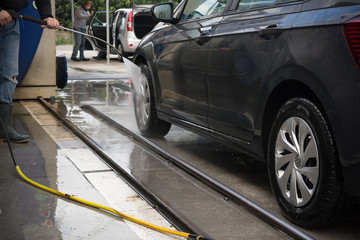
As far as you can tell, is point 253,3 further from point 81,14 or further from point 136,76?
point 81,14

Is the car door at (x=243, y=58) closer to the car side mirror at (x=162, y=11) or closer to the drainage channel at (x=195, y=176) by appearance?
the drainage channel at (x=195, y=176)

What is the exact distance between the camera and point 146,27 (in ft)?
67.7

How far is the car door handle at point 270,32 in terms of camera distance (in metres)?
3.85

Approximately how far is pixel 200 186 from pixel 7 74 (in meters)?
2.57

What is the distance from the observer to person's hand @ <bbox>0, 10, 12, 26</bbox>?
5723 millimetres

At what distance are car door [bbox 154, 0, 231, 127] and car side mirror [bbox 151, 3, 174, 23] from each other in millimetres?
97

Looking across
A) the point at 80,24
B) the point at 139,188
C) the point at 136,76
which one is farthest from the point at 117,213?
the point at 80,24

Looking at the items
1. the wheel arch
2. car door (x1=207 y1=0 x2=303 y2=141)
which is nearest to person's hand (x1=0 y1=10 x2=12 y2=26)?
car door (x1=207 y1=0 x2=303 y2=141)

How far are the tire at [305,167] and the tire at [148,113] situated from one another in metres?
2.56

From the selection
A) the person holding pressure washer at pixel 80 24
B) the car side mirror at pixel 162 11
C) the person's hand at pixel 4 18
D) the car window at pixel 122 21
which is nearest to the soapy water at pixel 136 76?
the car side mirror at pixel 162 11

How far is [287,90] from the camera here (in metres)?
3.88

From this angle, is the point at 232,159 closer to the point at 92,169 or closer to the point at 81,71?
the point at 92,169

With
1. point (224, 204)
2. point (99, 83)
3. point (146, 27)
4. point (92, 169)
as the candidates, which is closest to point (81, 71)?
point (99, 83)

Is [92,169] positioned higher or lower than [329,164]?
lower
